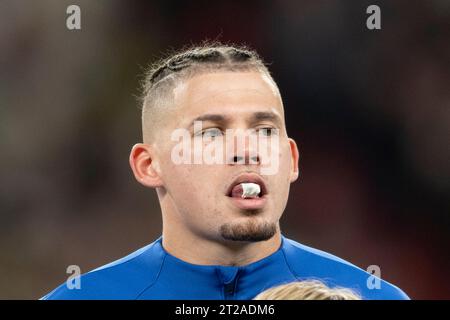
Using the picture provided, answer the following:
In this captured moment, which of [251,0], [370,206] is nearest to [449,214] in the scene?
[370,206]

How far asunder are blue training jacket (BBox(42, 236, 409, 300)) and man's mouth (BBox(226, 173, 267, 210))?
253 millimetres

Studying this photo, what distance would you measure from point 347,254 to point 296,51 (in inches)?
41.8

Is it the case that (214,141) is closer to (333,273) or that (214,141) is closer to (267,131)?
(267,131)

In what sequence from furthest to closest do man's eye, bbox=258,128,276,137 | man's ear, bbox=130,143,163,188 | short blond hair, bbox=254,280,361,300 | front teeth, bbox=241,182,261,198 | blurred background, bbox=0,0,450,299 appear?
blurred background, bbox=0,0,450,299 < man's ear, bbox=130,143,163,188 < man's eye, bbox=258,128,276,137 < front teeth, bbox=241,182,261,198 < short blond hair, bbox=254,280,361,300

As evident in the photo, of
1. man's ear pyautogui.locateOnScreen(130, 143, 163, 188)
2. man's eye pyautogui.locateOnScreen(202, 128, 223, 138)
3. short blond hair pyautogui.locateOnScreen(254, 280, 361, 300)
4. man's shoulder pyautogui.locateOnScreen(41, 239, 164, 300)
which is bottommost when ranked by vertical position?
man's shoulder pyautogui.locateOnScreen(41, 239, 164, 300)

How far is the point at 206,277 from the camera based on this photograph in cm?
255

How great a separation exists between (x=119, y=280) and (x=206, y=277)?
1.03ft

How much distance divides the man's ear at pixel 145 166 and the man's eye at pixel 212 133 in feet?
0.83

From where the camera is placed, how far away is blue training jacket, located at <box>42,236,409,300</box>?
2.55 m

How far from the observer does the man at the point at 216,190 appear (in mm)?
2445

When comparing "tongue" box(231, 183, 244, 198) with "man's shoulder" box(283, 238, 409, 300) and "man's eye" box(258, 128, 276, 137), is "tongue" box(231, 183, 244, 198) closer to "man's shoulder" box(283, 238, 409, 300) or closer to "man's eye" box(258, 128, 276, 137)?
"man's eye" box(258, 128, 276, 137)

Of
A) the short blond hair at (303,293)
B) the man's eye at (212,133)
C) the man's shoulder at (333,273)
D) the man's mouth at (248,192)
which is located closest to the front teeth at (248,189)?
the man's mouth at (248,192)

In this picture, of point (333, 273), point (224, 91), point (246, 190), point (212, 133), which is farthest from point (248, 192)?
point (333, 273)

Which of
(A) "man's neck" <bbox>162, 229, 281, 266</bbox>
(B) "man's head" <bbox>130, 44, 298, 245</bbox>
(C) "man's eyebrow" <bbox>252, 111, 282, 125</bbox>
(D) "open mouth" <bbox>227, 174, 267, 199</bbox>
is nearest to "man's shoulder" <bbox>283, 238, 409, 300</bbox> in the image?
(A) "man's neck" <bbox>162, 229, 281, 266</bbox>
